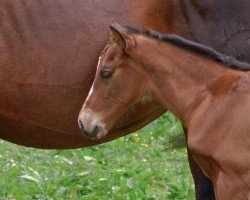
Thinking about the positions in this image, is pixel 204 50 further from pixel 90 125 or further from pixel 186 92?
pixel 90 125

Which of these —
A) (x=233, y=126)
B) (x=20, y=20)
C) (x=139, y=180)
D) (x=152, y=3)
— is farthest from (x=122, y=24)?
(x=139, y=180)

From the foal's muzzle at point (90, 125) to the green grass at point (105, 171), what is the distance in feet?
4.76

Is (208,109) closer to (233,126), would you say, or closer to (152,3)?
(233,126)

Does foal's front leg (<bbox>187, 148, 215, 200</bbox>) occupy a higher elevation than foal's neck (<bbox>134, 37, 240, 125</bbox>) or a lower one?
lower

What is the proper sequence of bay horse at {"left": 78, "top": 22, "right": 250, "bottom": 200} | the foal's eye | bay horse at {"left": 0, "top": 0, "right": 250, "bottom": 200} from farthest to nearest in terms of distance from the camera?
bay horse at {"left": 0, "top": 0, "right": 250, "bottom": 200}, the foal's eye, bay horse at {"left": 78, "top": 22, "right": 250, "bottom": 200}

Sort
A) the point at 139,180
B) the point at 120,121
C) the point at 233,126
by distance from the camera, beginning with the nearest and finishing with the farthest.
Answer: the point at 233,126 < the point at 120,121 < the point at 139,180

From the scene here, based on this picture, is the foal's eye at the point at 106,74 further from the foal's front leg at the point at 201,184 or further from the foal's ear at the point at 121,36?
the foal's front leg at the point at 201,184

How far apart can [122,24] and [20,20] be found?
61 centimetres

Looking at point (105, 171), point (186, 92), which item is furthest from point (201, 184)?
point (105, 171)

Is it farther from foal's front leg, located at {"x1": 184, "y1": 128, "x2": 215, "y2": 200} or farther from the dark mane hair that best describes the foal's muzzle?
foal's front leg, located at {"x1": 184, "y1": 128, "x2": 215, "y2": 200}

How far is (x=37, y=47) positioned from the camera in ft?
19.3

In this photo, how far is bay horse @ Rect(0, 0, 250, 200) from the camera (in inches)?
231

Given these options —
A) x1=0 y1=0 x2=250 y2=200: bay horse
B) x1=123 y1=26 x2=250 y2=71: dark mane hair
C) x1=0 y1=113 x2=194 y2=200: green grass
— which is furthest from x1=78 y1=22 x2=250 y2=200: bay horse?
x1=0 y1=113 x2=194 y2=200: green grass

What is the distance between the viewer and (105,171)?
26.5 feet
